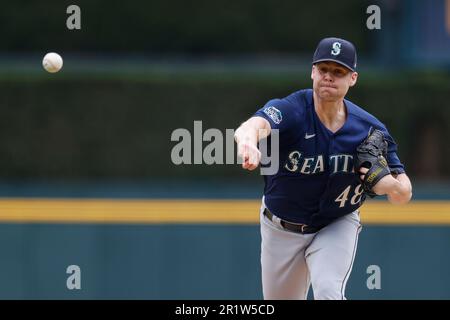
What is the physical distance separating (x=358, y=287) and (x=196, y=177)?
1.79 m

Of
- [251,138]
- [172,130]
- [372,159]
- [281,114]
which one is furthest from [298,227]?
[172,130]

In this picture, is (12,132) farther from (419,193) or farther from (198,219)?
(419,193)

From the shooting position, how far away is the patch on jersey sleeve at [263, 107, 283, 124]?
553 centimetres

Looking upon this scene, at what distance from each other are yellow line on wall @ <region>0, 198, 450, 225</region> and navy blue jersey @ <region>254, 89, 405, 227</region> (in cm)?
277

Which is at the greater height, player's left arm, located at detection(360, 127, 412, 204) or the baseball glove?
the baseball glove

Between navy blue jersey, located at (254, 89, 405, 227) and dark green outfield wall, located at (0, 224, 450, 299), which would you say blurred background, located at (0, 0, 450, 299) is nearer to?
dark green outfield wall, located at (0, 224, 450, 299)

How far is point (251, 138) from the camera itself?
5.07 meters

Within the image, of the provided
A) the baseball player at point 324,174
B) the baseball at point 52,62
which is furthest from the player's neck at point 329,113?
the baseball at point 52,62

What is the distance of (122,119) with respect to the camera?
938 cm

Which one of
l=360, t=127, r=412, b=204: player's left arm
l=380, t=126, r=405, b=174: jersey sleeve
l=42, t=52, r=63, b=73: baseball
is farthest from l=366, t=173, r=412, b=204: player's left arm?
l=42, t=52, r=63, b=73: baseball

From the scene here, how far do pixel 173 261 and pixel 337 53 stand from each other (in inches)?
A: 145

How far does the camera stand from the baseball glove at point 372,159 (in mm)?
5559

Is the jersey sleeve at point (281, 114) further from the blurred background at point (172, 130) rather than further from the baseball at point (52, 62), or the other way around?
the blurred background at point (172, 130)
